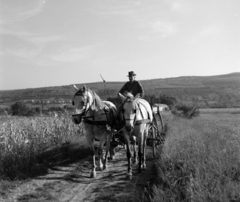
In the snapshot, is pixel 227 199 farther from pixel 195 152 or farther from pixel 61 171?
pixel 61 171

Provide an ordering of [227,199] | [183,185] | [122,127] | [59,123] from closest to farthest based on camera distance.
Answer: [227,199], [183,185], [122,127], [59,123]

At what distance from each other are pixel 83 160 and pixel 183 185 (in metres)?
4.85

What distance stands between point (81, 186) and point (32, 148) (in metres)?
2.93

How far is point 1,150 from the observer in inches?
280

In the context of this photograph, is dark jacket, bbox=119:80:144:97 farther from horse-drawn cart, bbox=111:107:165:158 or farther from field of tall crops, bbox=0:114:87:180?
field of tall crops, bbox=0:114:87:180

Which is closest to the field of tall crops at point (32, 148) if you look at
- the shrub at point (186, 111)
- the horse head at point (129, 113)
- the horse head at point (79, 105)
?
the horse head at point (79, 105)

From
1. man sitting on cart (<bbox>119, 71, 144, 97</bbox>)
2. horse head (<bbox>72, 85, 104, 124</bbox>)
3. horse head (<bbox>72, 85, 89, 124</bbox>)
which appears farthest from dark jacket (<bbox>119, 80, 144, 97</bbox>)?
horse head (<bbox>72, 85, 89, 124</bbox>)

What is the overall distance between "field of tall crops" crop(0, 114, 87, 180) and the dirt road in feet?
2.02

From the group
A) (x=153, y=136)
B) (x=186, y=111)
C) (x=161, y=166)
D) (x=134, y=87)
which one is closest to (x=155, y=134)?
(x=153, y=136)

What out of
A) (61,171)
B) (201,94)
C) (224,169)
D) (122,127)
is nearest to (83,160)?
(61,171)

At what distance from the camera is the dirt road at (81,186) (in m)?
4.95

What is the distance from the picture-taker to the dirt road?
16.2 ft

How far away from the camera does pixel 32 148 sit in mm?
7734

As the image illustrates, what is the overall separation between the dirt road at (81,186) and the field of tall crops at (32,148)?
2.02ft
